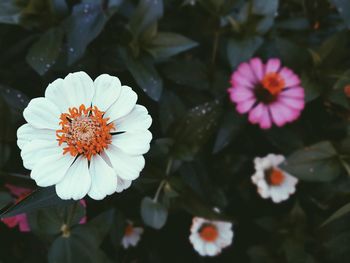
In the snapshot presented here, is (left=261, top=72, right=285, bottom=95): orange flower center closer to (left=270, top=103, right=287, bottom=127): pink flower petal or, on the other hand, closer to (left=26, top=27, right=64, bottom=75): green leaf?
(left=270, top=103, right=287, bottom=127): pink flower petal

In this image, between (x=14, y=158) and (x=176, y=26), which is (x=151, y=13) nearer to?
(x=176, y=26)

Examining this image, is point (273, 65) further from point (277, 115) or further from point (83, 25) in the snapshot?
point (83, 25)

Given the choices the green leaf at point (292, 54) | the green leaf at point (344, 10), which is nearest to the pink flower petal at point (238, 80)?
the green leaf at point (292, 54)

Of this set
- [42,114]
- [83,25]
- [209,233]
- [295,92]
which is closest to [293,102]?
[295,92]

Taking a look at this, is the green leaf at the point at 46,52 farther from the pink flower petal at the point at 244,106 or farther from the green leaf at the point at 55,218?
the pink flower petal at the point at 244,106

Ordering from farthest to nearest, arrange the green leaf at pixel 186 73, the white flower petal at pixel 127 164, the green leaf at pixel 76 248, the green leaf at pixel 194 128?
the green leaf at pixel 186 73 → the green leaf at pixel 194 128 → the green leaf at pixel 76 248 → the white flower petal at pixel 127 164

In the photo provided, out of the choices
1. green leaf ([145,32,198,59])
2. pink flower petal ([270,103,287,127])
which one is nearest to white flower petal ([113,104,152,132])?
green leaf ([145,32,198,59])
